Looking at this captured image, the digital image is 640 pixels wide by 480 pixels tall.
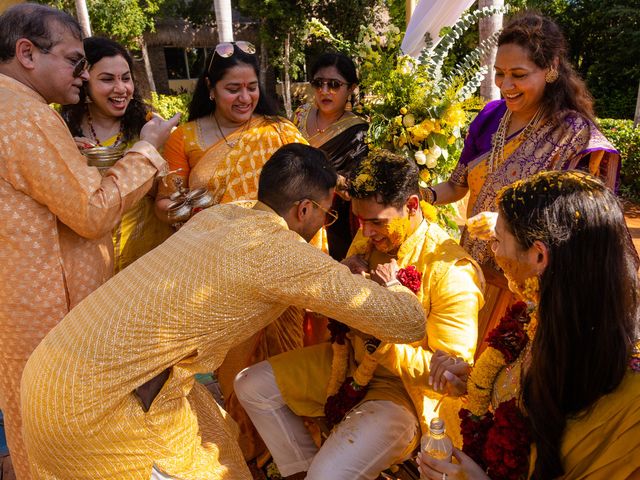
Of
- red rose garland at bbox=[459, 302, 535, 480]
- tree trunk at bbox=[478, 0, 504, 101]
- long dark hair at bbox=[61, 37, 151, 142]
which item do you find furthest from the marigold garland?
tree trunk at bbox=[478, 0, 504, 101]

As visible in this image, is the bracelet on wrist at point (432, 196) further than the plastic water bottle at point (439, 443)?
Yes

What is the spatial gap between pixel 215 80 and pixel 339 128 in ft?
3.57

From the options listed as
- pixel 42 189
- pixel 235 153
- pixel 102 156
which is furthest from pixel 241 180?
pixel 42 189

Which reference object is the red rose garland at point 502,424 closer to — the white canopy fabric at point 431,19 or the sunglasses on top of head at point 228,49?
the sunglasses on top of head at point 228,49

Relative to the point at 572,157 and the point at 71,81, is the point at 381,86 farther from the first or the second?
the point at 71,81

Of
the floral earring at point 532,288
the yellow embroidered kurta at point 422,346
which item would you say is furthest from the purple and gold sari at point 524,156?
the floral earring at point 532,288

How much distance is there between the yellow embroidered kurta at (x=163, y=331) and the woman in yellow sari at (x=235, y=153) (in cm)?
122

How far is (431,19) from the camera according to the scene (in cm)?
496

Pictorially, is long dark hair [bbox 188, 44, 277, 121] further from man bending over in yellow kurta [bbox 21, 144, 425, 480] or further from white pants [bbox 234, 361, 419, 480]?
white pants [bbox 234, 361, 419, 480]

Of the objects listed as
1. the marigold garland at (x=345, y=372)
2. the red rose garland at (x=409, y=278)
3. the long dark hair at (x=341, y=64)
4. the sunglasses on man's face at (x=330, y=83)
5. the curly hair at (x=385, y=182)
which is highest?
the long dark hair at (x=341, y=64)

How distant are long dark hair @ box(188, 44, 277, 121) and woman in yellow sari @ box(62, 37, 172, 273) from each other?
356mm

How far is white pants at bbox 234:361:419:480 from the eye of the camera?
2355 millimetres

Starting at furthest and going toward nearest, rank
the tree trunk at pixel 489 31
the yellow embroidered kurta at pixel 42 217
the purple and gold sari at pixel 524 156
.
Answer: the tree trunk at pixel 489 31 < the purple and gold sari at pixel 524 156 < the yellow embroidered kurta at pixel 42 217

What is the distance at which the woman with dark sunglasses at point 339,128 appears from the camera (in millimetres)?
4016
